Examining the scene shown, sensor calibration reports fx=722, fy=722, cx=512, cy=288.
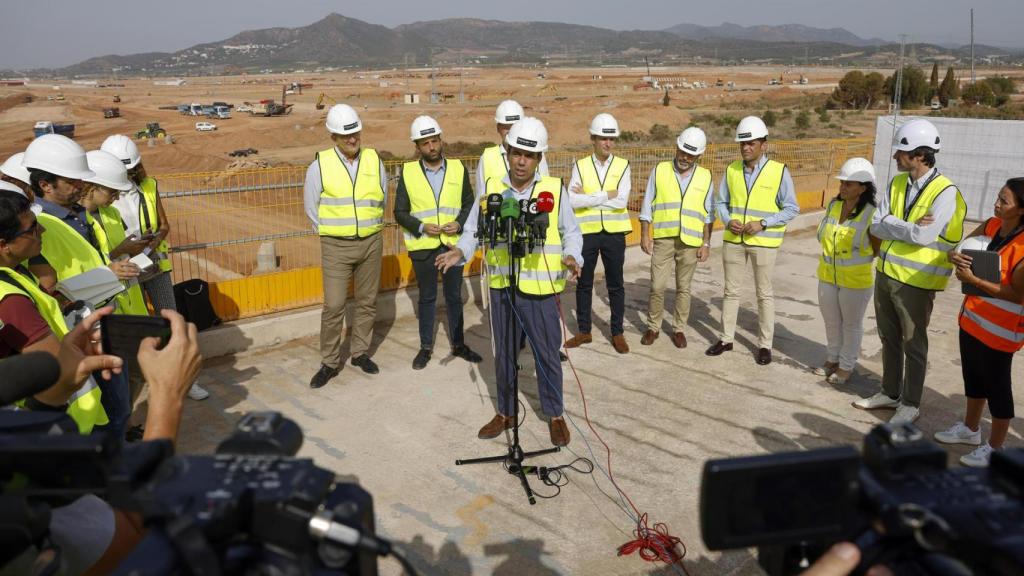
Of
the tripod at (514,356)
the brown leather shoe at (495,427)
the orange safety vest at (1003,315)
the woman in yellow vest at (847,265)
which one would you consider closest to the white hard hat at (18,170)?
the tripod at (514,356)

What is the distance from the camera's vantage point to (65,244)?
397cm

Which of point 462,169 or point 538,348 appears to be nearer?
point 538,348

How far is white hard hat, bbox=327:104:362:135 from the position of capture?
6.25m

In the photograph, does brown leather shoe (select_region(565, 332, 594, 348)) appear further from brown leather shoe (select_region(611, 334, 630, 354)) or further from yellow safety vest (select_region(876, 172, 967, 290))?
yellow safety vest (select_region(876, 172, 967, 290))

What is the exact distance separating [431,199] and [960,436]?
468cm

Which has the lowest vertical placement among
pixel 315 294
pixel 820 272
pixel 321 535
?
pixel 315 294

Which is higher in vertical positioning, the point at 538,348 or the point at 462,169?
the point at 462,169

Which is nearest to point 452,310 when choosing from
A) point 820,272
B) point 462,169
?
point 462,169

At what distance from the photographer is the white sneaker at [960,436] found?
5.20 metres

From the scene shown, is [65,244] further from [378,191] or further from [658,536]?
[658,536]

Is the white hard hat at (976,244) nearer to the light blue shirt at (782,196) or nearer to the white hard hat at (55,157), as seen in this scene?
the light blue shirt at (782,196)

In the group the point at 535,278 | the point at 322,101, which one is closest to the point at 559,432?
the point at 535,278

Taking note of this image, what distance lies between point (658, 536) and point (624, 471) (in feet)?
2.75

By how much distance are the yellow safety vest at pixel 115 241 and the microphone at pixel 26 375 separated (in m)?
2.67
